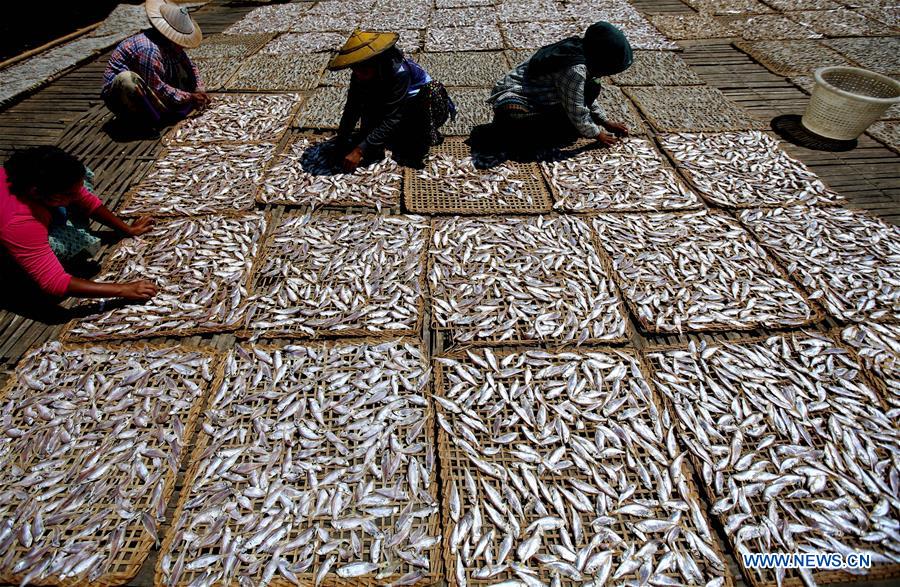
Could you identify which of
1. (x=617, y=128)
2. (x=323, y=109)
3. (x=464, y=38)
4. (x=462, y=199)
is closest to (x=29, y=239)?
(x=462, y=199)

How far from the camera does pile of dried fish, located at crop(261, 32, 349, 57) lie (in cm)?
755

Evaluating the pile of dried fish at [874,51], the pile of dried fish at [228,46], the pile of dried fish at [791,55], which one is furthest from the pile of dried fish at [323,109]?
the pile of dried fish at [874,51]

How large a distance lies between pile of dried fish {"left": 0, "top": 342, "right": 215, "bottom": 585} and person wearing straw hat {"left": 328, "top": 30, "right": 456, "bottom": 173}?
2.69m

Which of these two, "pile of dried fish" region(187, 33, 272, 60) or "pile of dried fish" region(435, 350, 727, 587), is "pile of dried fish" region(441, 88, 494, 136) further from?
"pile of dried fish" region(187, 33, 272, 60)

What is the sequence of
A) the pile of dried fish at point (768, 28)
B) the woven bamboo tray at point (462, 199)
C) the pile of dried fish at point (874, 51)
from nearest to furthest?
the woven bamboo tray at point (462, 199) < the pile of dried fish at point (874, 51) < the pile of dried fish at point (768, 28)

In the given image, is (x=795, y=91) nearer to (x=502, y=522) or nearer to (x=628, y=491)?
(x=628, y=491)

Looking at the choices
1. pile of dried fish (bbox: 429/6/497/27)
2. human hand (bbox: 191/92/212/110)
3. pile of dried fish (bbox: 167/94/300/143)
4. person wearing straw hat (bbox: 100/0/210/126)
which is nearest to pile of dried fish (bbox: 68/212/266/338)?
pile of dried fish (bbox: 167/94/300/143)

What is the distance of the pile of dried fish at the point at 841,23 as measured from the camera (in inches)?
292

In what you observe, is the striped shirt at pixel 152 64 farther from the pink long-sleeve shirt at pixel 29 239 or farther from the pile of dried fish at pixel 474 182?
the pile of dried fish at pixel 474 182

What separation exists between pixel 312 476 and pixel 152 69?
5.28 meters

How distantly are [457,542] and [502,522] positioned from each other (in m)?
0.24

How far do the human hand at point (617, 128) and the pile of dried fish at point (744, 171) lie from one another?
0.44m

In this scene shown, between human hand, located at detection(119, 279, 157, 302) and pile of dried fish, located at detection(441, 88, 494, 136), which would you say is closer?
human hand, located at detection(119, 279, 157, 302)

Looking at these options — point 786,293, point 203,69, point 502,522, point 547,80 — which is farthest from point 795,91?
point 203,69
